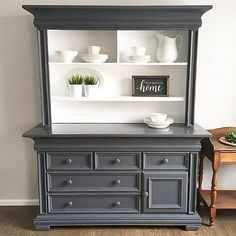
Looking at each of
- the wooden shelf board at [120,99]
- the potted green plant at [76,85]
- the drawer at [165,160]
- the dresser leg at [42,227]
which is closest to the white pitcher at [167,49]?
the wooden shelf board at [120,99]

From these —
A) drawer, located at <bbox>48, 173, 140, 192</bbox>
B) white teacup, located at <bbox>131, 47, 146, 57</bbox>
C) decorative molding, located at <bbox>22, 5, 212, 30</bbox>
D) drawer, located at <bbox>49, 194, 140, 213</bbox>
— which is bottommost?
drawer, located at <bbox>49, 194, 140, 213</bbox>

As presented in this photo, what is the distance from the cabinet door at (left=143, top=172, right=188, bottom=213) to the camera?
2.57 metres

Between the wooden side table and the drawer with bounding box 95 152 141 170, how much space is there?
625 mm

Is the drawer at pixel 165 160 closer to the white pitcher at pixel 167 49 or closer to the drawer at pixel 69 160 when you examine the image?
the drawer at pixel 69 160

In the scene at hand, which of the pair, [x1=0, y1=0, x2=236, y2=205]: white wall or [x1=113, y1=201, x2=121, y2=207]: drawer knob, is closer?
[x1=113, y1=201, x2=121, y2=207]: drawer knob

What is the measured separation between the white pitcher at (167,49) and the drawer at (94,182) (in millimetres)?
1044

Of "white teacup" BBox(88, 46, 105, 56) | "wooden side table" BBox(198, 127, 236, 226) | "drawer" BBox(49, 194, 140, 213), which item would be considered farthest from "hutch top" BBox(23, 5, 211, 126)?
"drawer" BBox(49, 194, 140, 213)

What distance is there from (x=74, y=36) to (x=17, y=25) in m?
0.52

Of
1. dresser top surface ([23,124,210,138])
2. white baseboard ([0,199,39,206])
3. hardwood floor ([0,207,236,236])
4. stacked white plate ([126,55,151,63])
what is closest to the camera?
dresser top surface ([23,124,210,138])

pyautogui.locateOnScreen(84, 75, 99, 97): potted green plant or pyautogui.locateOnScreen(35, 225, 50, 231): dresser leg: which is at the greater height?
pyautogui.locateOnScreen(84, 75, 99, 97): potted green plant

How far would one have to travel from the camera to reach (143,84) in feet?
9.39

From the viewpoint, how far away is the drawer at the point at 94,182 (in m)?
2.59

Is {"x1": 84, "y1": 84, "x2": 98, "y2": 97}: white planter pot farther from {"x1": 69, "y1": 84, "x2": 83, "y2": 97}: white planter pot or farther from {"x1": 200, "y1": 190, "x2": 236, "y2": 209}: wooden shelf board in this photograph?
{"x1": 200, "y1": 190, "x2": 236, "y2": 209}: wooden shelf board

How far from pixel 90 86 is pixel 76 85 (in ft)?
0.40
